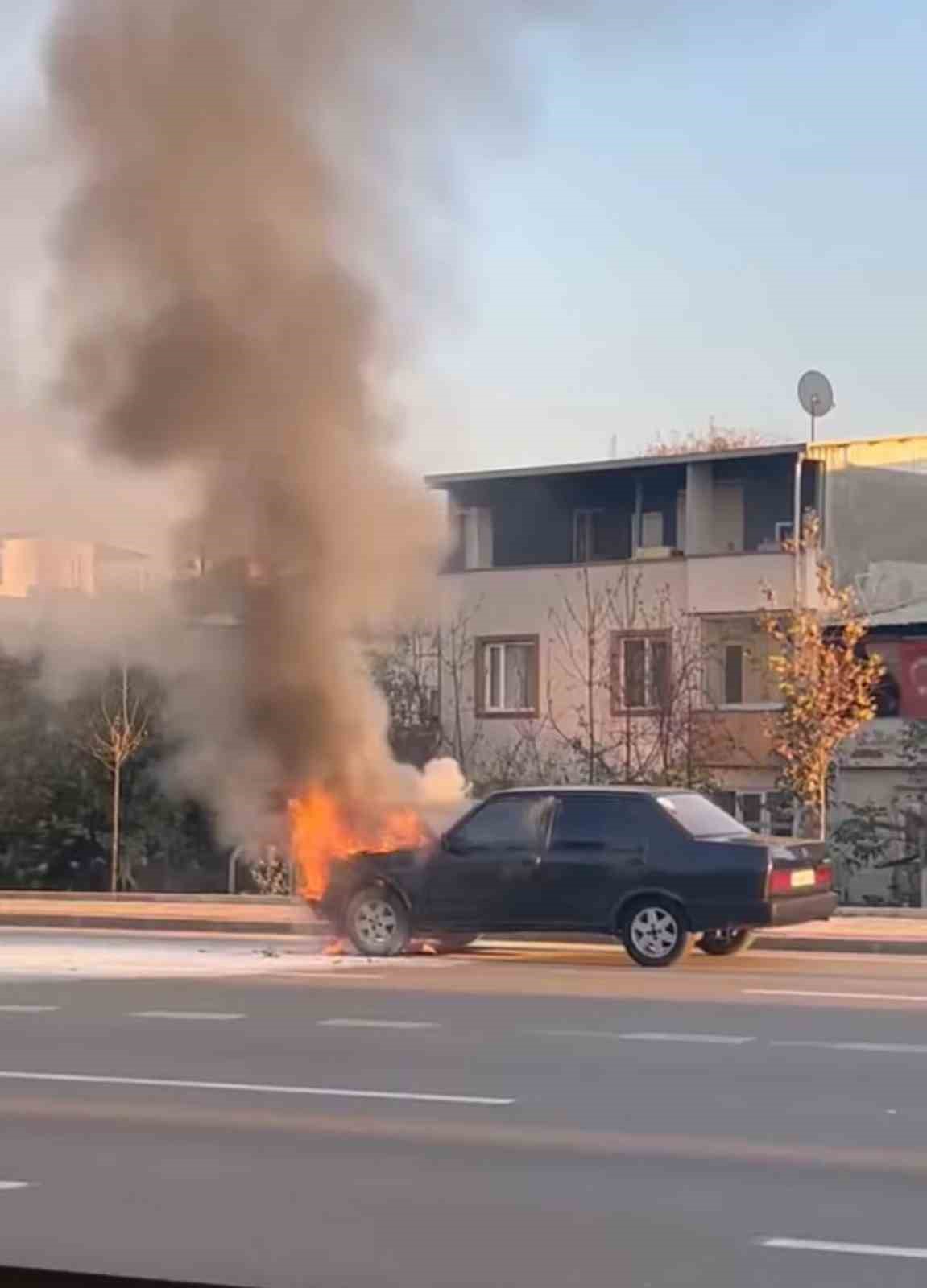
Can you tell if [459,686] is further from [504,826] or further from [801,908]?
[801,908]

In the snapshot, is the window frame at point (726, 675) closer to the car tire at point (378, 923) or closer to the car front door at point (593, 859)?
the car tire at point (378, 923)

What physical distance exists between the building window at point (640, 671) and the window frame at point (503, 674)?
1654 mm

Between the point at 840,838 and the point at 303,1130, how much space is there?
21974mm

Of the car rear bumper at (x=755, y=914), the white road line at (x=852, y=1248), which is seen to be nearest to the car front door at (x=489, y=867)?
the car rear bumper at (x=755, y=914)

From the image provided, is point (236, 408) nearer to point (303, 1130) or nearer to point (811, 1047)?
point (811, 1047)

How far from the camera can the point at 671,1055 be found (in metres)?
12.1

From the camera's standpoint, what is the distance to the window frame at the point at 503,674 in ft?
117

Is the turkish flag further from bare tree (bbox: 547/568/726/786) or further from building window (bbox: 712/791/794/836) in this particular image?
bare tree (bbox: 547/568/726/786)

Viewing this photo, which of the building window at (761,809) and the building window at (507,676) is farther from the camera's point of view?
the building window at (507,676)

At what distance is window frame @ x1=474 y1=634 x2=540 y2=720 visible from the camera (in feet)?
117

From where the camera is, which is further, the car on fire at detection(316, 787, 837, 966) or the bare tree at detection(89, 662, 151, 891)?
the bare tree at detection(89, 662, 151, 891)

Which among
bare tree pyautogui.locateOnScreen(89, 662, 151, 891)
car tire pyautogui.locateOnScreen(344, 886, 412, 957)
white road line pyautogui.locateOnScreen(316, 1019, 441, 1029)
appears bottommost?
white road line pyautogui.locateOnScreen(316, 1019, 441, 1029)

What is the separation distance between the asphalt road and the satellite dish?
18.5 meters

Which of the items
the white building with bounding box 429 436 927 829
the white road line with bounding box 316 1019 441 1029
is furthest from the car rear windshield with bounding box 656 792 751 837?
the white building with bounding box 429 436 927 829
